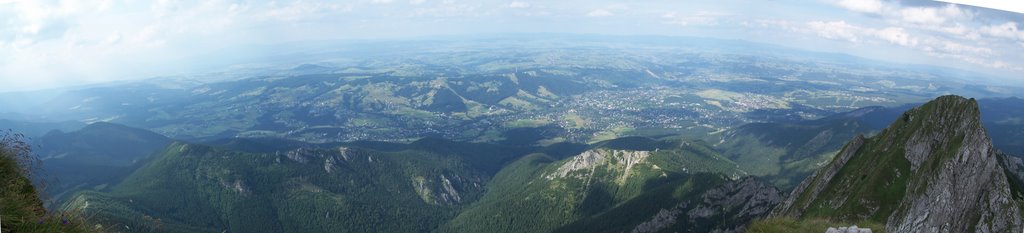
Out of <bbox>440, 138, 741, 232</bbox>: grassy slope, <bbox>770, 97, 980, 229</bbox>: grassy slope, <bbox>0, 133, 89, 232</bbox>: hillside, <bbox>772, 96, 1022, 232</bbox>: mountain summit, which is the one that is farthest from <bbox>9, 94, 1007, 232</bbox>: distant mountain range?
<bbox>0, 133, 89, 232</bbox>: hillside

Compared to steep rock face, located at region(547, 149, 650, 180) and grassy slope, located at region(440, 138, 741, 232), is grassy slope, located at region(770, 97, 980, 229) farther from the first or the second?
steep rock face, located at region(547, 149, 650, 180)

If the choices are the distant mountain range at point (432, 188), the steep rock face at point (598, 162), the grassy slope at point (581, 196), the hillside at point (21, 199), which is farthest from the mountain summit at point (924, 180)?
the steep rock face at point (598, 162)

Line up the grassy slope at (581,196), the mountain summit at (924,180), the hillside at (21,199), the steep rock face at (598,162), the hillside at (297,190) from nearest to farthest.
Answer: the hillside at (21,199), the mountain summit at (924,180), the grassy slope at (581,196), the hillside at (297,190), the steep rock face at (598,162)

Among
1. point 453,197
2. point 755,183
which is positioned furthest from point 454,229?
point 755,183

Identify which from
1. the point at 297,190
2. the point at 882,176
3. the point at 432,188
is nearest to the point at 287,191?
the point at 297,190

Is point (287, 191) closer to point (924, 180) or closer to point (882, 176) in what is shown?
point (882, 176)

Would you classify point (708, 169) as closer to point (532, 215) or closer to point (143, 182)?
point (532, 215)

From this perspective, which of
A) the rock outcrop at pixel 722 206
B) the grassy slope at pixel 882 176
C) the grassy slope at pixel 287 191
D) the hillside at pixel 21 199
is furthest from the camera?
the grassy slope at pixel 287 191

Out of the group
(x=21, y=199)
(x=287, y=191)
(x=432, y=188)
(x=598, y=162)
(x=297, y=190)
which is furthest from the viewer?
(x=432, y=188)

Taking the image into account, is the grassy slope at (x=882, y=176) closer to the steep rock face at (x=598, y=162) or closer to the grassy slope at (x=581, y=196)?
the grassy slope at (x=581, y=196)
